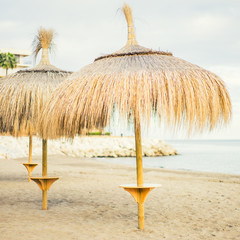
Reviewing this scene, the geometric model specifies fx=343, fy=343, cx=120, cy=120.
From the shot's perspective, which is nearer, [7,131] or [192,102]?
[192,102]

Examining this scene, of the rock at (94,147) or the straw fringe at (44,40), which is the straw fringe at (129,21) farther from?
the rock at (94,147)

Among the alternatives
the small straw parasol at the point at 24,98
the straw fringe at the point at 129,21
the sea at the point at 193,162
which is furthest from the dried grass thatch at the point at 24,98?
the sea at the point at 193,162

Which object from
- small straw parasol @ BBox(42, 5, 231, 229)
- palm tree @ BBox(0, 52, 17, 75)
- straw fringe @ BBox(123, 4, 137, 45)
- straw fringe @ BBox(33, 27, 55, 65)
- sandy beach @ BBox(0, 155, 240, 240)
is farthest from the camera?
palm tree @ BBox(0, 52, 17, 75)

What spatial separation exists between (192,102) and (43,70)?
3.83 meters

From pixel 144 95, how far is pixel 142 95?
0.03 metres

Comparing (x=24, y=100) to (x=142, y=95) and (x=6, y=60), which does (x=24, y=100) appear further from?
(x=6, y=60)

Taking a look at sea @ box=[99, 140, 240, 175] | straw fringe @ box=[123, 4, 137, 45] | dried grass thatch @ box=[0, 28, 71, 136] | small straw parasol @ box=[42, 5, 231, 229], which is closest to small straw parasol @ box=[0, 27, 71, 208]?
dried grass thatch @ box=[0, 28, 71, 136]

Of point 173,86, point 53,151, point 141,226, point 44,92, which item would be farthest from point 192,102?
point 53,151

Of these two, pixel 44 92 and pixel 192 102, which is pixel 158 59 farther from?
pixel 44 92

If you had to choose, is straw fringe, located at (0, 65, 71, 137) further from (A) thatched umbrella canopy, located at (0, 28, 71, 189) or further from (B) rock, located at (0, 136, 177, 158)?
(B) rock, located at (0, 136, 177, 158)

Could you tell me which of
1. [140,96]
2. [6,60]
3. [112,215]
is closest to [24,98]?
[112,215]

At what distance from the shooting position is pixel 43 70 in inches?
283

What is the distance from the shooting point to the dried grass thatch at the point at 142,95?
436cm

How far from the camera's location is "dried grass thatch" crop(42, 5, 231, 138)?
172 inches
